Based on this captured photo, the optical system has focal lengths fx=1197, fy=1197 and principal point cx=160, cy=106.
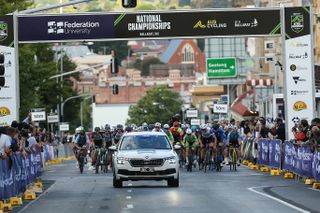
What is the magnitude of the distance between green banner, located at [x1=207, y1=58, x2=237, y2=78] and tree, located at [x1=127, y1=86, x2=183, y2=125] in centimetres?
9452

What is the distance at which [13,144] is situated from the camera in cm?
2689

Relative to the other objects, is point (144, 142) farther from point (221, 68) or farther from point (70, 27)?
point (221, 68)

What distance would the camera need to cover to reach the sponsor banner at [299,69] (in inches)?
1698

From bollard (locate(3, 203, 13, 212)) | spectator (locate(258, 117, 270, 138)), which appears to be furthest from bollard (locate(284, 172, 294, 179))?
bollard (locate(3, 203, 13, 212))

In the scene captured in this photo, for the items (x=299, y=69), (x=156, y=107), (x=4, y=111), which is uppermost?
(x=156, y=107)

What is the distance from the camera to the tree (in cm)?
19162

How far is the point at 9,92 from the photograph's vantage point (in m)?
42.2

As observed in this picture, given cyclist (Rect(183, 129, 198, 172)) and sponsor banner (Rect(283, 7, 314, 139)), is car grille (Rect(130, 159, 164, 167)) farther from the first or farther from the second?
sponsor banner (Rect(283, 7, 314, 139))

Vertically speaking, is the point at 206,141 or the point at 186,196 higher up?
the point at 206,141

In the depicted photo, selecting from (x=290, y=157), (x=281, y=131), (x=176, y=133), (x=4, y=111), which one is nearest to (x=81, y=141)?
(x=176, y=133)

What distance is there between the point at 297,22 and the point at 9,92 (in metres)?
10.7

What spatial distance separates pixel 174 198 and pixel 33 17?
1939 cm

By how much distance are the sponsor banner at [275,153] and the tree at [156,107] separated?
5843 inches

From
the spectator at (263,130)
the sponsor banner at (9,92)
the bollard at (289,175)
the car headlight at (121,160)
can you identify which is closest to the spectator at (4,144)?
the car headlight at (121,160)
